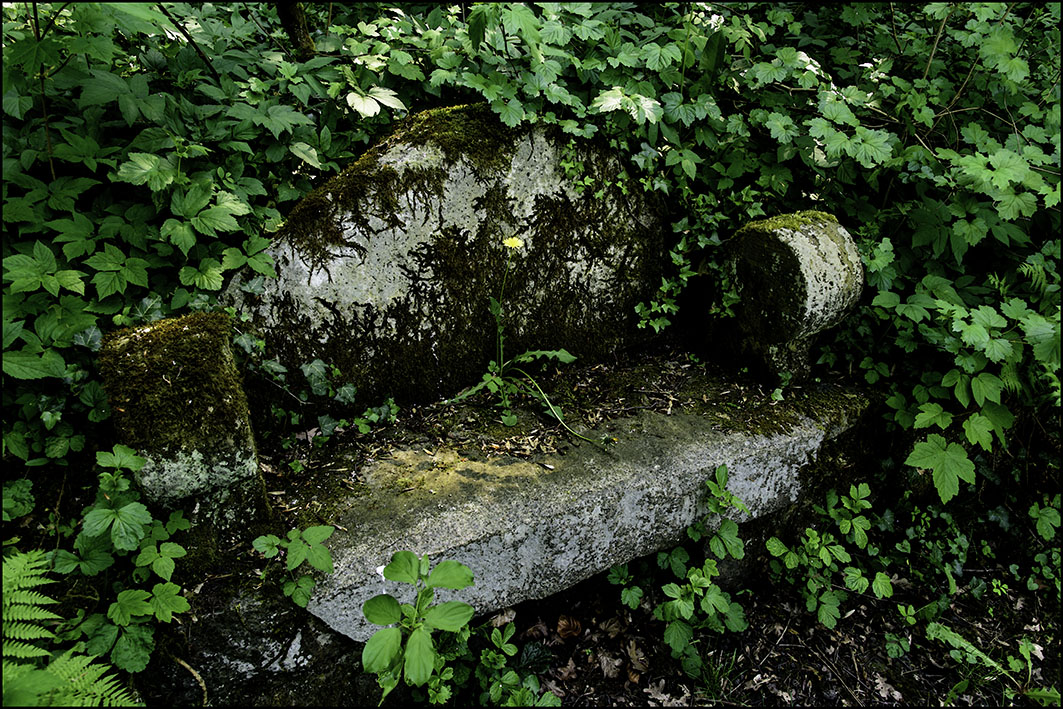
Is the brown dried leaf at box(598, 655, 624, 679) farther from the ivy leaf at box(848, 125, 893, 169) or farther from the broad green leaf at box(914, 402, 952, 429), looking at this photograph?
the ivy leaf at box(848, 125, 893, 169)

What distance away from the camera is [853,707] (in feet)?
8.41

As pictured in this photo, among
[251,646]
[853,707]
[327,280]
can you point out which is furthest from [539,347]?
[853,707]

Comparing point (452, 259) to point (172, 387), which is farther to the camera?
point (452, 259)

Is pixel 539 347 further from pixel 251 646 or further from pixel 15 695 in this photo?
pixel 15 695

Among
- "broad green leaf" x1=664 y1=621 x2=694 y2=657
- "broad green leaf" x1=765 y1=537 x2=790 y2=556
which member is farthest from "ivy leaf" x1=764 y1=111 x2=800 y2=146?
"broad green leaf" x1=664 y1=621 x2=694 y2=657

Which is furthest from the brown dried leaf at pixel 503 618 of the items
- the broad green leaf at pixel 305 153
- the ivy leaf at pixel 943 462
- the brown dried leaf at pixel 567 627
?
the broad green leaf at pixel 305 153

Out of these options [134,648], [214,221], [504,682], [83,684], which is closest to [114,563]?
[134,648]

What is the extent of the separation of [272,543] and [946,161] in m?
3.53

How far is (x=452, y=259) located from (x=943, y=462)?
243 centimetres

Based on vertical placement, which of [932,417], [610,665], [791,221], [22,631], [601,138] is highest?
[601,138]

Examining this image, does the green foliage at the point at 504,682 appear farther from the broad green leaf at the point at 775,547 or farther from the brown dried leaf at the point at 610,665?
the broad green leaf at the point at 775,547

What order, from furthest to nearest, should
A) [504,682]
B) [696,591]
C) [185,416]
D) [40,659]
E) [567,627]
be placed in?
[567,627] < [696,591] < [504,682] < [185,416] < [40,659]

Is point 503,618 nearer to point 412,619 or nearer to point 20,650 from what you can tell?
point 412,619

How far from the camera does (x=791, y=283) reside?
2820mm
